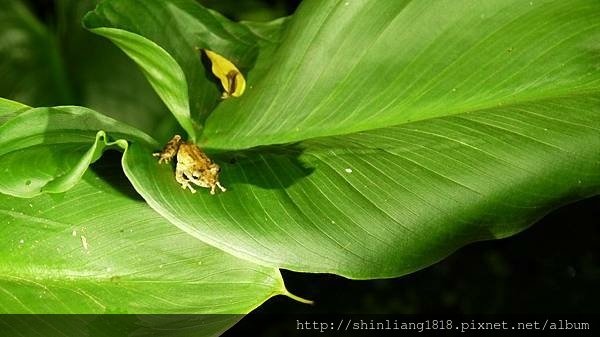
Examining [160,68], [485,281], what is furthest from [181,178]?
[485,281]

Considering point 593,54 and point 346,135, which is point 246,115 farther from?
point 593,54

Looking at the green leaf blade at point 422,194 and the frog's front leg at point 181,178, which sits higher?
the green leaf blade at point 422,194

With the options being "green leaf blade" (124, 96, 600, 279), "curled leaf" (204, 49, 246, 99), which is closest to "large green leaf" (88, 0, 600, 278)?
"green leaf blade" (124, 96, 600, 279)

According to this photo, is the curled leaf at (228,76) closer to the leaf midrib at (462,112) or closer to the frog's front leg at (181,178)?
the leaf midrib at (462,112)

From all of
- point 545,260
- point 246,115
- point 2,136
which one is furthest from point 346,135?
point 545,260

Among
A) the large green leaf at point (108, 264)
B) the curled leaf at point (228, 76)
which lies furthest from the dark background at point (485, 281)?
the large green leaf at point (108, 264)

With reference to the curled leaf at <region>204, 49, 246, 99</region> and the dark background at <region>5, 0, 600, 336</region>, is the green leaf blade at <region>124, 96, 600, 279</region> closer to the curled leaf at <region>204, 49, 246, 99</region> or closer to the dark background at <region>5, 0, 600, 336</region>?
the curled leaf at <region>204, 49, 246, 99</region>

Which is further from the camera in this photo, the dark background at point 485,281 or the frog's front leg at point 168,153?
the dark background at point 485,281
